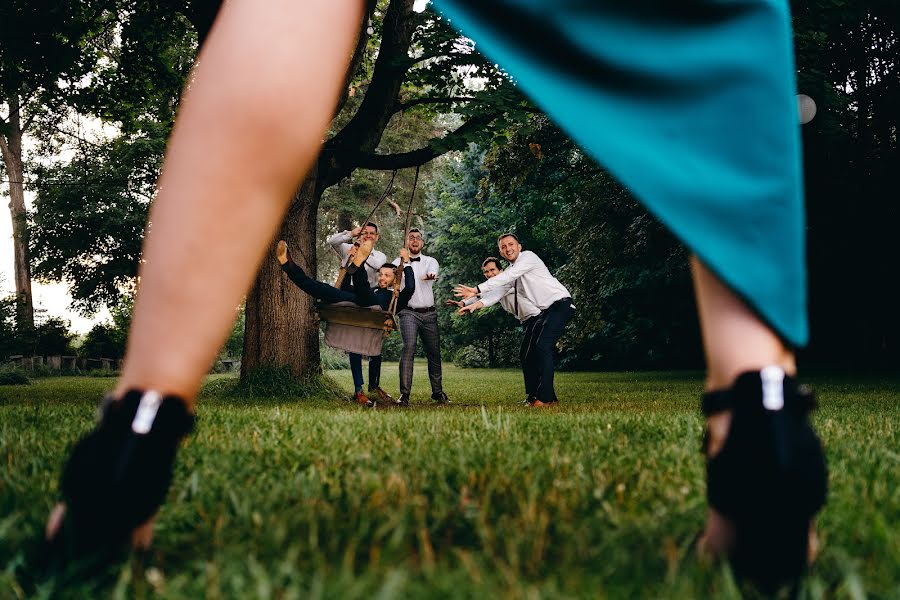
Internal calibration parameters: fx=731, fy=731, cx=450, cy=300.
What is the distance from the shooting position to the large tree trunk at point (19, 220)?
28234 mm

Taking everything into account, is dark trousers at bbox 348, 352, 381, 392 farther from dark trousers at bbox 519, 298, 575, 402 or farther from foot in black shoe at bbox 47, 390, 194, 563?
foot in black shoe at bbox 47, 390, 194, 563

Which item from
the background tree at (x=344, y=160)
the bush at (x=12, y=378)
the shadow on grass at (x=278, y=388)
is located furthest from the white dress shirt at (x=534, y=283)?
the bush at (x=12, y=378)

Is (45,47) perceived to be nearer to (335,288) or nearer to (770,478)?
(335,288)

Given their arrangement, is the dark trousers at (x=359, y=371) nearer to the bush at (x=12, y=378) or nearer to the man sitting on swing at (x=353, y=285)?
the man sitting on swing at (x=353, y=285)

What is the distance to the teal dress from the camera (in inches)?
36.4

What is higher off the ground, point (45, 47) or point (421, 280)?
point (45, 47)

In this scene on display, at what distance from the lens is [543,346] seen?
10430 millimetres

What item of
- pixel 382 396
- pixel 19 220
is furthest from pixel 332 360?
pixel 382 396

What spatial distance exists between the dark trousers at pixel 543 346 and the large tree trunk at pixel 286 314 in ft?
11.4

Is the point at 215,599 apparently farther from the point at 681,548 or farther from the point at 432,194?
the point at 432,194

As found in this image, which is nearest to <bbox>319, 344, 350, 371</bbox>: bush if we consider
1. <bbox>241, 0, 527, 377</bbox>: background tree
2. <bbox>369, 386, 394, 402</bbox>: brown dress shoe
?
<bbox>241, 0, 527, 377</bbox>: background tree

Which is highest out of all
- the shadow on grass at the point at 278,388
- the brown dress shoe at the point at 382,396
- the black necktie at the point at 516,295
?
the black necktie at the point at 516,295

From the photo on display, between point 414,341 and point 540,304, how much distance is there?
2265 mm

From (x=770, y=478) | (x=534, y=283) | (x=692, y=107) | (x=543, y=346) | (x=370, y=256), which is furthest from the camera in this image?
(x=370, y=256)
